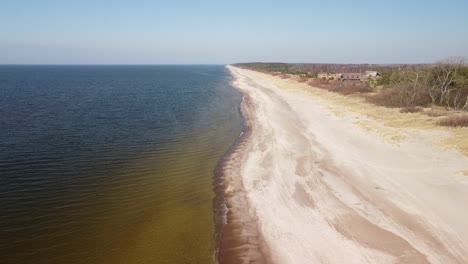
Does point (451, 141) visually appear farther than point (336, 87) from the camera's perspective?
No

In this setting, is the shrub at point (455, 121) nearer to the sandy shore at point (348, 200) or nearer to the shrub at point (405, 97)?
the sandy shore at point (348, 200)

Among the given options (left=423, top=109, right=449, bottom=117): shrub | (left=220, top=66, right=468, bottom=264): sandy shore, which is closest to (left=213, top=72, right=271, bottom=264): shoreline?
(left=220, top=66, right=468, bottom=264): sandy shore

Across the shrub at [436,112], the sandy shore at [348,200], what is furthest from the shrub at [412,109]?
the sandy shore at [348,200]

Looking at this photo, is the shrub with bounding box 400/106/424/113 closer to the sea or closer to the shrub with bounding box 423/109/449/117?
the shrub with bounding box 423/109/449/117

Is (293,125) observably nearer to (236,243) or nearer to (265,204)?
(265,204)

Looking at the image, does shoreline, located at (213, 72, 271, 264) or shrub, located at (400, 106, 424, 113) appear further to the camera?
shrub, located at (400, 106, 424, 113)

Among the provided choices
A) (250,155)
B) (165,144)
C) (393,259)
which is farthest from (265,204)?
(165,144)

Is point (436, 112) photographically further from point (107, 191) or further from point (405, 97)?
point (107, 191)
